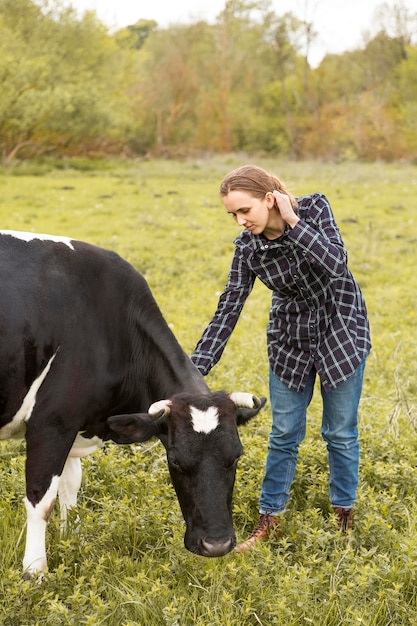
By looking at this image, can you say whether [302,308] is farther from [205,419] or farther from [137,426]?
[137,426]

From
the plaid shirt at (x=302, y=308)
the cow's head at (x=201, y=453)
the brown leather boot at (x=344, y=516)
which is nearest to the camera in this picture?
the cow's head at (x=201, y=453)

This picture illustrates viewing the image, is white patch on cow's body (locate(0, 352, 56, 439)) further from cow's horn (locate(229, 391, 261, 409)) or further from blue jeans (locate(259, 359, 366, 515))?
blue jeans (locate(259, 359, 366, 515))

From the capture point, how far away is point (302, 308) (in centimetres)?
417

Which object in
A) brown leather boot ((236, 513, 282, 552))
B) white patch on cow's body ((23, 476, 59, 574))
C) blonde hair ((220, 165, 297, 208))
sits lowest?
brown leather boot ((236, 513, 282, 552))

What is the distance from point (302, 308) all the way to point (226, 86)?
43566 mm

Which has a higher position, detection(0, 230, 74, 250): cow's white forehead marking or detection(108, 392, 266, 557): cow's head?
detection(0, 230, 74, 250): cow's white forehead marking

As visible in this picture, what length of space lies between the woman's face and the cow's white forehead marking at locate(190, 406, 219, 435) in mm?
1010

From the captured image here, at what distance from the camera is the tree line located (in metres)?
33.0

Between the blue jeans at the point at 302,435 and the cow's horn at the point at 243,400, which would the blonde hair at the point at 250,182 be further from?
the blue jeans at the point at 302,435

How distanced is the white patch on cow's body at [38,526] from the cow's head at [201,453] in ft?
1.93

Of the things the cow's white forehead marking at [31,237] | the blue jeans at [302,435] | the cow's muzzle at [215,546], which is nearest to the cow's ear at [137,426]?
the cow's muzzle at [215,546]

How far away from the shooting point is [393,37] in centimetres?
4944

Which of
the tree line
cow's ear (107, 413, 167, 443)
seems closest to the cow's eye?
cow's ear (107, 413, 167, 443)

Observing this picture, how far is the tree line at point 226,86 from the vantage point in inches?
1300
